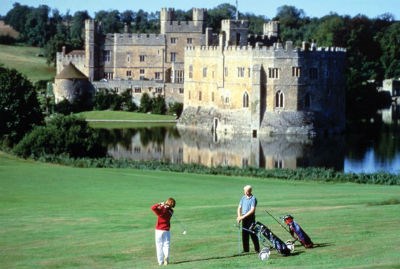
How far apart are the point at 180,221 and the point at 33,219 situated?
331 centimetres

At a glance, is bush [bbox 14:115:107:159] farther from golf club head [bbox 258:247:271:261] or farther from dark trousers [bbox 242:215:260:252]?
golf club head [bbox 258:247:271:261]

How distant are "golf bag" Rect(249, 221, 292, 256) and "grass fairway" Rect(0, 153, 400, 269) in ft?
0.55

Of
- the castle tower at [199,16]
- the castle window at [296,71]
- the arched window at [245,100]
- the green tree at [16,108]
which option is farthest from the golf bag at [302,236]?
the castle tower at [199,16]

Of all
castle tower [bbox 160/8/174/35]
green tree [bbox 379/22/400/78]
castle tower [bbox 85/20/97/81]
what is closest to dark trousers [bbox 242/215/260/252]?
castle tower [bbox 160/8/174/35]

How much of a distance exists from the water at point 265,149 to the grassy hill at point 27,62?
34.7 m

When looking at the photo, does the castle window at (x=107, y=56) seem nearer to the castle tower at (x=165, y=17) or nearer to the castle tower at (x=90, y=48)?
the castle tower at (x=90, y=48)

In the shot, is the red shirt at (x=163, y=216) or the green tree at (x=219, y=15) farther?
the green tree at (x=219, y=15)

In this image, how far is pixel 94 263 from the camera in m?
17.9

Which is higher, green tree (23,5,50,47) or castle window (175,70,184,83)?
green tree (23,5,50,47)

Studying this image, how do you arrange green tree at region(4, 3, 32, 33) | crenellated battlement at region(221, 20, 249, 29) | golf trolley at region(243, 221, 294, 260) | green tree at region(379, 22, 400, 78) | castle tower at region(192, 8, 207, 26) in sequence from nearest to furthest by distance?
golf trolley at region(243, 221, 294, 260)
crenellated battlement at region(221, 20, 249, 29)
castle tower at region(192, 8, 207, 26)
green tree at region(379, 22, 400, 78)
green tree at region(4, 3, 32, 33)

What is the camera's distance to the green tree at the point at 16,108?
55000mm

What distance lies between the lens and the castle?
224 feet

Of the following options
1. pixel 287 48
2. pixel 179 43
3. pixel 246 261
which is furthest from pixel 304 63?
pixel 246 261

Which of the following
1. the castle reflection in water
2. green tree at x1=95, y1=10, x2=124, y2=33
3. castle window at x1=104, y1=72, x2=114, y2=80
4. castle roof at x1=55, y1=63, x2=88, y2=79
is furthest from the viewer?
green tree at x1=95, y1=10, x2=124, y2=33
